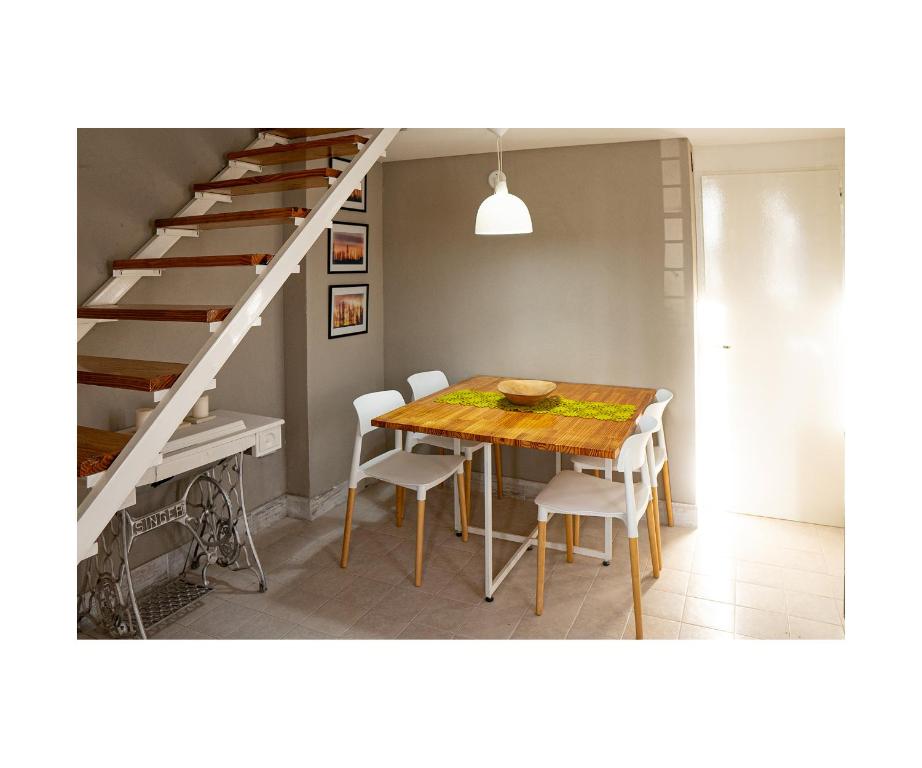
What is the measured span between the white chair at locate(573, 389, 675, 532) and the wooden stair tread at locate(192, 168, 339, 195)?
5.97ft

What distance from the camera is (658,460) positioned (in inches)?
135

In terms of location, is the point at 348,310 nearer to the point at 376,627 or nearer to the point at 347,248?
the point at 347,248

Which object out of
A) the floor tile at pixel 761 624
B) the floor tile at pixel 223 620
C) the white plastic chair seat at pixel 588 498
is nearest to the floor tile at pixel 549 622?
the white plastic chair seat at pixel 588 498

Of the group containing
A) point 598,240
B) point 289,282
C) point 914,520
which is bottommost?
point 914,520

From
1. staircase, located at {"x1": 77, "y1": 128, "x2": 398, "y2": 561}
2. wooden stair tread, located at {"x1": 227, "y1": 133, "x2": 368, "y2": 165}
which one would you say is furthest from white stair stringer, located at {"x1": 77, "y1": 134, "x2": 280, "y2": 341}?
wooden stair tread, located at {"x1": 227, "y1": 133, "x2": 368, "y2": 165}

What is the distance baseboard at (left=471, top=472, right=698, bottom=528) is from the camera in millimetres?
3809

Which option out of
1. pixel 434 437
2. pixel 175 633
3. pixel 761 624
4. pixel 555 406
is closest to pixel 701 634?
pixel 761 624

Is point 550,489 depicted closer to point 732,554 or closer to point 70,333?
point 732,554

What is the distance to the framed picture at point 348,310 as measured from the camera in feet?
13.1

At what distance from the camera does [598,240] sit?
393 cm

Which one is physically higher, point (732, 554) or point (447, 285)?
point (447, 285)
